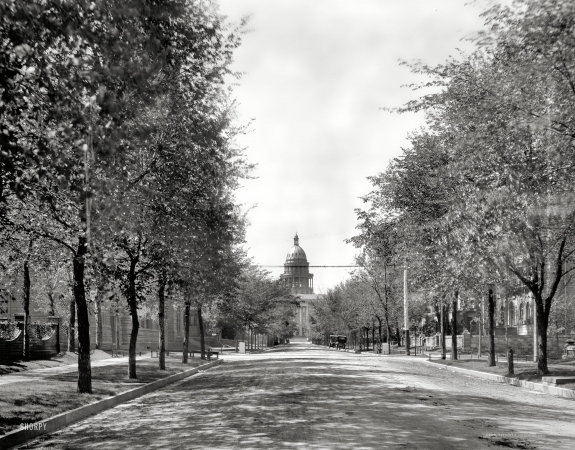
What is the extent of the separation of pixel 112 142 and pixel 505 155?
10109 millimetres

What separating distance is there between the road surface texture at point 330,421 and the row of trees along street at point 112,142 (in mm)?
3581

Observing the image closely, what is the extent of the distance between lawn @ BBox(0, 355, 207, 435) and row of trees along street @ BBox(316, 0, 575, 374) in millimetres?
10281

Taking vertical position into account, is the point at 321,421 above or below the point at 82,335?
below

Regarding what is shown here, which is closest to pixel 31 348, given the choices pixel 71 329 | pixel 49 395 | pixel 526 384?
pixel 71 329

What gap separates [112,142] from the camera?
8.70 meters

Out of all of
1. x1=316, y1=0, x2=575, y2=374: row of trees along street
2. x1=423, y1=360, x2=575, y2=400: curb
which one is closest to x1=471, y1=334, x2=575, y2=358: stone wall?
x1=423, y1=360, x2=575, y2=400: curb

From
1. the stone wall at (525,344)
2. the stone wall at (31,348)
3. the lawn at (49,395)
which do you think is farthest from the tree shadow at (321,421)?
the stone wall at (525,344)

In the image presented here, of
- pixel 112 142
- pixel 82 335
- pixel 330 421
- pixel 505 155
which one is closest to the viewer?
pixel 112 142

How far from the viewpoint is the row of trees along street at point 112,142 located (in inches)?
315

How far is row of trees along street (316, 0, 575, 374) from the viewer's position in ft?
44.5

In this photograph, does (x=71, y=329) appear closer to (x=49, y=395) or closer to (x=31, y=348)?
(x=31, y=348)

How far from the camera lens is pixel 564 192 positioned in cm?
1573

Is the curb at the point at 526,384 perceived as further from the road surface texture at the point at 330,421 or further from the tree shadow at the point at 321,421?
the tree shadow at the point at 321,421

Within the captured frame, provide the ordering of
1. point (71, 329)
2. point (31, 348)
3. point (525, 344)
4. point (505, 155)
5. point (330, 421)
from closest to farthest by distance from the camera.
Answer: point (330, 421) → point (505, 155) → point (31, 348) → point (71, 329) → point (525, 344)
